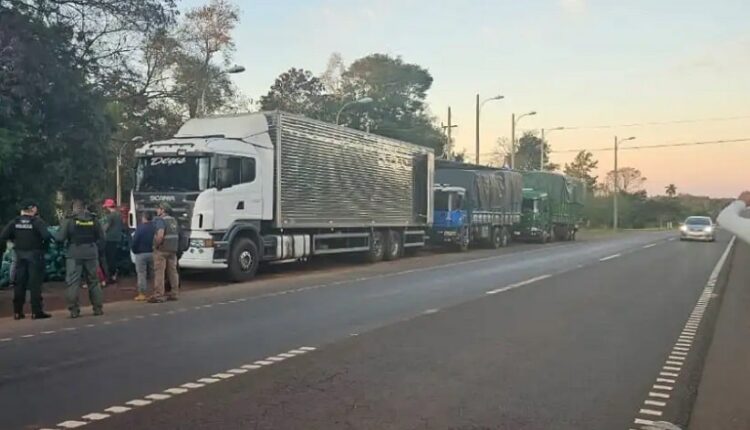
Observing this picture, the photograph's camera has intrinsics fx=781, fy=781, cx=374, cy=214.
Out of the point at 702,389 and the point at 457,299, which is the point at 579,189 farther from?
the point at 702,389

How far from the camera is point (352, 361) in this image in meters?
8.02

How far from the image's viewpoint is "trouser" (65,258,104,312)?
11.4 m

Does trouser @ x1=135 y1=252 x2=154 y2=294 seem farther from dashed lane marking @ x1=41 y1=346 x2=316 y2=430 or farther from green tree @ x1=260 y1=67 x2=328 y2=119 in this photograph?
green tree @ x1=260 y1=67 x2=328 y2=119

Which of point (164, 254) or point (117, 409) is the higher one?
point (164, 254)

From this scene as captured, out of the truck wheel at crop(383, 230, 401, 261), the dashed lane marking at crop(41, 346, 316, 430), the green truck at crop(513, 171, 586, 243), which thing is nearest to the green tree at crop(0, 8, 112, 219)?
the truck wheel at crop(383, 230, 401, 261)

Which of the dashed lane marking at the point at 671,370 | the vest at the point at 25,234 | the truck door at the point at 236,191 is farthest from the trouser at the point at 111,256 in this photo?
the dashed lane marking at the point at 671,370

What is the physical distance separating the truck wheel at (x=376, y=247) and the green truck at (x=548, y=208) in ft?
52.5

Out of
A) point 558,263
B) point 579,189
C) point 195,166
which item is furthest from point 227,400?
point 579,189

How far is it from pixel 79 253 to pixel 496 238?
24.9 meters

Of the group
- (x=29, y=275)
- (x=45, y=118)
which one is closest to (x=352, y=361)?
(x=29, y=275)

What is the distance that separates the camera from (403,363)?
7.91 m

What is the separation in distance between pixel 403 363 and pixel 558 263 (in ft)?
51.8

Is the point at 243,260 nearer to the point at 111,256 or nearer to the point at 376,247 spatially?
the point at 111,256

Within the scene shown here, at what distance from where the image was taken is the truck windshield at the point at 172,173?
54.2 feet
